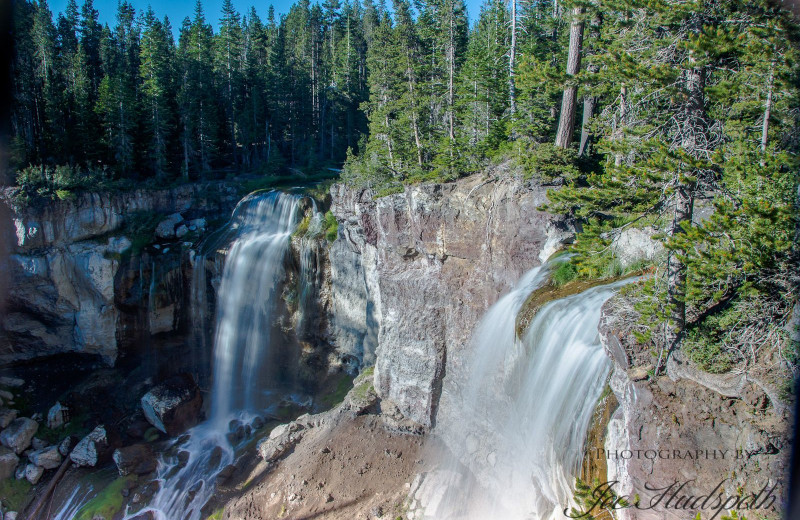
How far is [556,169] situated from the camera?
14.6 m

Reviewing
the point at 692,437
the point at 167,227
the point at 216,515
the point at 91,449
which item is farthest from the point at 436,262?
the point at 167,227

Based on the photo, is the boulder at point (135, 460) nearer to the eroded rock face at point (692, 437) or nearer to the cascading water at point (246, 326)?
the cascading water at point (246, 326)

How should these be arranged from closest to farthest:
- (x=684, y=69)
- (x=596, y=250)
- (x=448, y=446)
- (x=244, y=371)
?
(x=684, y=69)
(x=596, y=250)
(x=448, y=446)
(x=244, y=371)

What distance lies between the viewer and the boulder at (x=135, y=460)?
20.4 m

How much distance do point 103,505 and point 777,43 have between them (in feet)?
79.9

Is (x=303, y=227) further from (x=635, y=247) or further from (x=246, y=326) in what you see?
(x=635, y=247)

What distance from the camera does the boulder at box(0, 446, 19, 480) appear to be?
20942mm

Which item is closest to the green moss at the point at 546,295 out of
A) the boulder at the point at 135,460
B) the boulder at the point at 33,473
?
the boulder at the point at 135,460

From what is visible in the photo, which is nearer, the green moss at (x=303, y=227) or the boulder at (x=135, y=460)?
the boulder at (x=135, y=460)

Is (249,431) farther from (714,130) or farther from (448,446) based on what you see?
(714,130)

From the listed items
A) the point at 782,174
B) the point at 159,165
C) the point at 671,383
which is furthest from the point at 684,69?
the point at 159,165

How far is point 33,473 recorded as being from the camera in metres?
20.9

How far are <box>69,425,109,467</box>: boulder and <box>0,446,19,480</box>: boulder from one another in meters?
2.50

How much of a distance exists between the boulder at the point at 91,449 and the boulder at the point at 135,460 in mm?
764
